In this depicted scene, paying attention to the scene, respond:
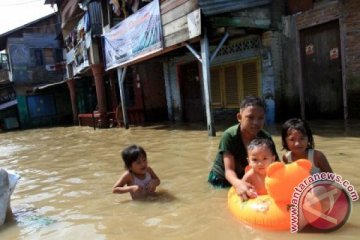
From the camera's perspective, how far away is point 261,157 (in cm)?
319

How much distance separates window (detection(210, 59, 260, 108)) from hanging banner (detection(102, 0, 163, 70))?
2664 millimetres

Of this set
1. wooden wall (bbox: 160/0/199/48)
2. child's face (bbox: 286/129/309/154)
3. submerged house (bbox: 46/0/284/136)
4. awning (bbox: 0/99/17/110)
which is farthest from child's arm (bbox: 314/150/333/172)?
A: awning (bbox: 0/99/17/110)

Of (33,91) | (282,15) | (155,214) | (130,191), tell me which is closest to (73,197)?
(130,191)

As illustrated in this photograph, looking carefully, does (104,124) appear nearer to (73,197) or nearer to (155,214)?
(73,197)

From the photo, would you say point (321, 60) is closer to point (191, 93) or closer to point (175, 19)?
point (175, 19)

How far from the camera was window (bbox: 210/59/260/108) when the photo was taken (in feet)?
37.0

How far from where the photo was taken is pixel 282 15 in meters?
9.90

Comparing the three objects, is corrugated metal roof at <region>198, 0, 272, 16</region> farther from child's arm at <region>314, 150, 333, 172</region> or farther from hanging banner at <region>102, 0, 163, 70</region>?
child's arm at <region>314, 150, 333, 172</region>

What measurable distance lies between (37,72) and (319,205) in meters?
27.5

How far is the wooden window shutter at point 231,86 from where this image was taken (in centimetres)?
1205

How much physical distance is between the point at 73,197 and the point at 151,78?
11953 mm

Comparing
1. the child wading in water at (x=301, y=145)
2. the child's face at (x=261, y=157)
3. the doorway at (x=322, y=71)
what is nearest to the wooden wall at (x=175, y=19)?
the doorway at (x=322, y=71)

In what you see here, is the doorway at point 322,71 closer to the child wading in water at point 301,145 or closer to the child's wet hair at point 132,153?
the child wading in water at point 301,145

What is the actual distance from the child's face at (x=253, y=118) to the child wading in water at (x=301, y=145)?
244mm
